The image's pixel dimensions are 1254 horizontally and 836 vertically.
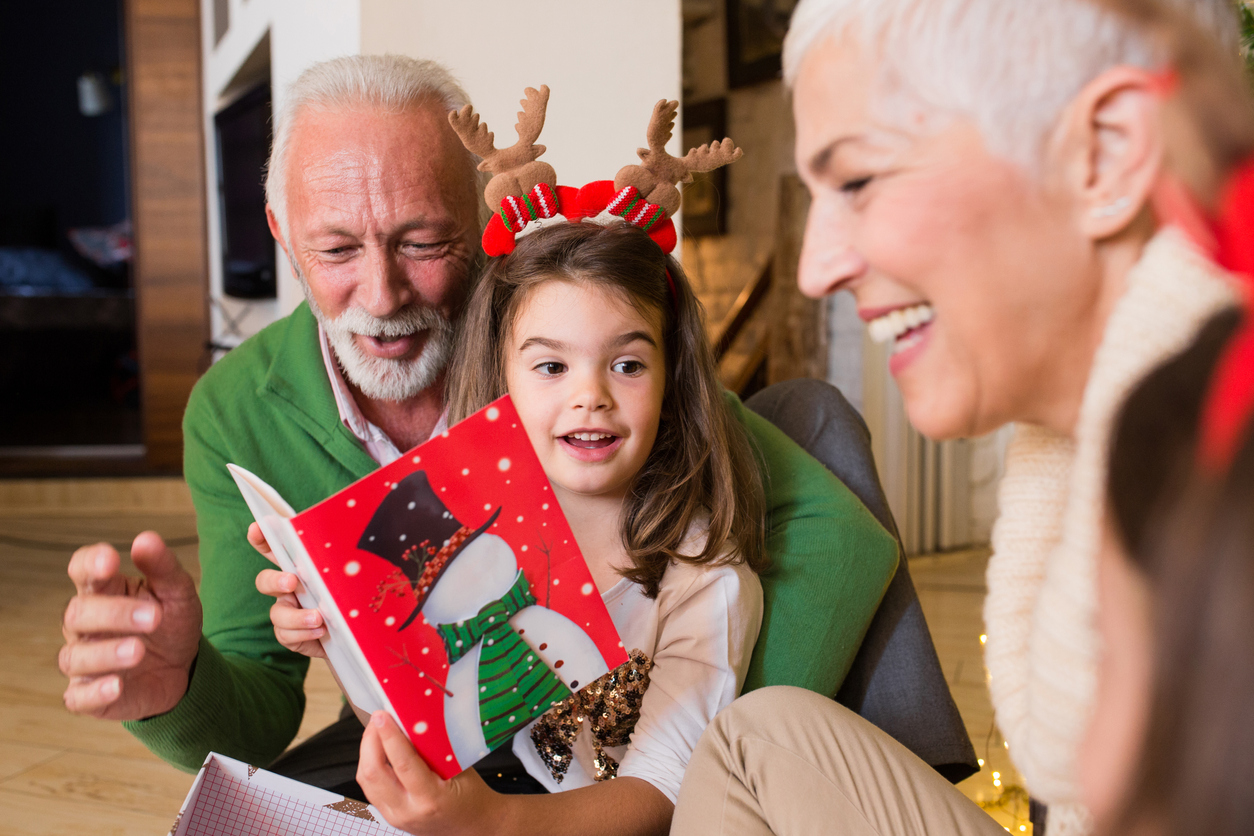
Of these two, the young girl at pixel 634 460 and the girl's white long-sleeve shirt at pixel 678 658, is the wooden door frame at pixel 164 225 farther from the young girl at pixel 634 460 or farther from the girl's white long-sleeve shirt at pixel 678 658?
the girl's white long-sleeve shirt at pixel 678 658

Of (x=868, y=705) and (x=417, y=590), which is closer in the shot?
(x=417, y=590)

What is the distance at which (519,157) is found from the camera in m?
1.19

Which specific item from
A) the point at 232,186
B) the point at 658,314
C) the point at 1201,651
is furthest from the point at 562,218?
the point at 232,186

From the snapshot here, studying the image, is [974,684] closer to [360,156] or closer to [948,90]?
[360,156]

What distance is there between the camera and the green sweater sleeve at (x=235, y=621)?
45.1 inches

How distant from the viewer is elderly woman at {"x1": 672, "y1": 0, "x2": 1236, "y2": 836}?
0.50m

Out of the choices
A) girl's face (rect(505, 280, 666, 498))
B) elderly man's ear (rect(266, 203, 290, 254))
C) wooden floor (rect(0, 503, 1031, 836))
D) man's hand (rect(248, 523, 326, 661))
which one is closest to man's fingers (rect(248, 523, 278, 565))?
man's hand (rect(248, 523, 326, 661))

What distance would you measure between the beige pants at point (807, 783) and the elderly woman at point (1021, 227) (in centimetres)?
26

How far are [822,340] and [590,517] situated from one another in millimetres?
2691

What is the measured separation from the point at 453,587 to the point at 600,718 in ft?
1.55

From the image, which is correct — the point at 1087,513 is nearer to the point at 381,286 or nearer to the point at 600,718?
the point at 600,718

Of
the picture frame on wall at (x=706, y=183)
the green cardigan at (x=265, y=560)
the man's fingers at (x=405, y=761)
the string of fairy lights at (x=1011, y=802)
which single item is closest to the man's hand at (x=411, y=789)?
the man's fingers at (x=405, y=761)

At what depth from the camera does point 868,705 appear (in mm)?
1274

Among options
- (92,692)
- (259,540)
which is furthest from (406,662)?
(92,692)
